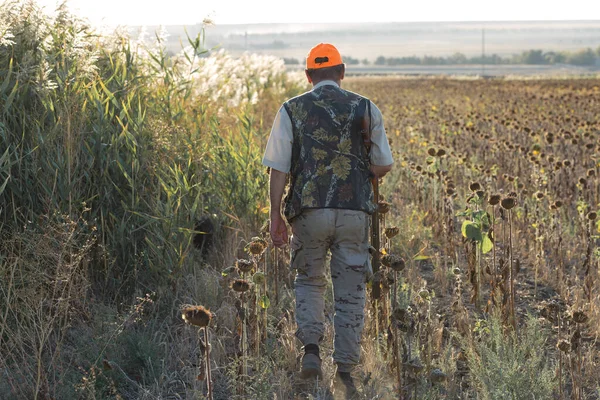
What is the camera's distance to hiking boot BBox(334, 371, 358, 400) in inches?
153

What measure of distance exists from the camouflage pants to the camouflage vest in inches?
2.5

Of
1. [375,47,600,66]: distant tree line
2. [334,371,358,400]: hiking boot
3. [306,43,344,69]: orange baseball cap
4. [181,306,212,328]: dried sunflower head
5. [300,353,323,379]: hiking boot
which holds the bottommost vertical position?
[375,47,600,66]: distant tree line

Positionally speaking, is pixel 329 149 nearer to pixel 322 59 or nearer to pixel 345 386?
pixel 322 59

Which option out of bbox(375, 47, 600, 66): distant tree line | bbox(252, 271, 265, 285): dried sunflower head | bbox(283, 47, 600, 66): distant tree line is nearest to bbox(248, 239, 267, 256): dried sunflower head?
bbox(252, 271, 265, 285): dried sunflower head

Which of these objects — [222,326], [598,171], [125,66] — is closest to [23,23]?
[125,66]

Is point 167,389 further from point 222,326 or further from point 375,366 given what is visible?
A: point 375,366

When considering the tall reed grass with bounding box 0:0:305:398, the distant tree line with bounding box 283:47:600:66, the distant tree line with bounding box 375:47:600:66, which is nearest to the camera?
the tall reed grass with bounding box 0:0:305:398

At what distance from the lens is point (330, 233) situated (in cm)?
393

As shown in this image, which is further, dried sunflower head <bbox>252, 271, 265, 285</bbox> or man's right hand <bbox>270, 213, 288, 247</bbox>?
man's right hand <bbox>270, 213, 288, 247</bbox>

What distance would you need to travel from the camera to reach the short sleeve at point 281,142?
155 inches

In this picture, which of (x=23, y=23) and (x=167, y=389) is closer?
(x=167, y=389)

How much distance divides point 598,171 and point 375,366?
16.1 ft

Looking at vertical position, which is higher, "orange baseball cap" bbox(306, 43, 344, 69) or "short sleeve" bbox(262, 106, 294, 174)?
"orange baseball cap" bbox(306, 43, 344, 69)

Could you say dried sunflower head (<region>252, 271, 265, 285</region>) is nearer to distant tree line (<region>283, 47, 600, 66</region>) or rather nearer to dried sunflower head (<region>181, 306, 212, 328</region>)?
dried sunflower head (<region>181, 306, 212, 328</region>)
